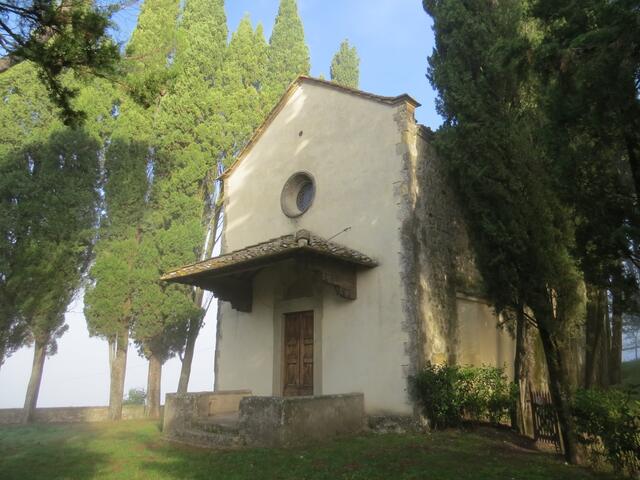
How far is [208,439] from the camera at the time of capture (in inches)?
348

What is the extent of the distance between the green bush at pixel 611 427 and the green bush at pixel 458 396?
6.64 ft

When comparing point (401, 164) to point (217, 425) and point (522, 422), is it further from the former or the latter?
point (217, 425)

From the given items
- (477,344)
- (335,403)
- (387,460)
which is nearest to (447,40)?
(477,344)

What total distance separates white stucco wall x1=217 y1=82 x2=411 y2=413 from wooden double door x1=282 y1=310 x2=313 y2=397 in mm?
388

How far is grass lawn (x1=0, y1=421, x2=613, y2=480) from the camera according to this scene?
6156 millimetres

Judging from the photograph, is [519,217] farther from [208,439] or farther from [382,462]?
[208,439]

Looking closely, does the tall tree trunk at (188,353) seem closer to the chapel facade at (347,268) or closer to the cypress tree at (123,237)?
the cypress tree at (123,237)

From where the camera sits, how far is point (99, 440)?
9.83 meters

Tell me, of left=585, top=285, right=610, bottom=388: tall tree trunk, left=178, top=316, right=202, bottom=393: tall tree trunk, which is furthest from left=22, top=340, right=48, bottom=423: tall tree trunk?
left=585, top=285, right=610, bottom=388: tall tree trunk

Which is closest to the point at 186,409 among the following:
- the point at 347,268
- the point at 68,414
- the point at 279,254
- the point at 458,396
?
the point at 279,254

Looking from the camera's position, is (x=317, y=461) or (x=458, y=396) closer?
(x=317, y=461)

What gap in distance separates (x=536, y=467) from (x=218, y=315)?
8761 millimetres

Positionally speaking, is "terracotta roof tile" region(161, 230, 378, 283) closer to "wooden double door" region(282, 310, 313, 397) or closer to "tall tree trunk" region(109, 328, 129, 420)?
"wooden double door" region(282, 310, 313, 397)

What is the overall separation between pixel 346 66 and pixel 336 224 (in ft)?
54.3
